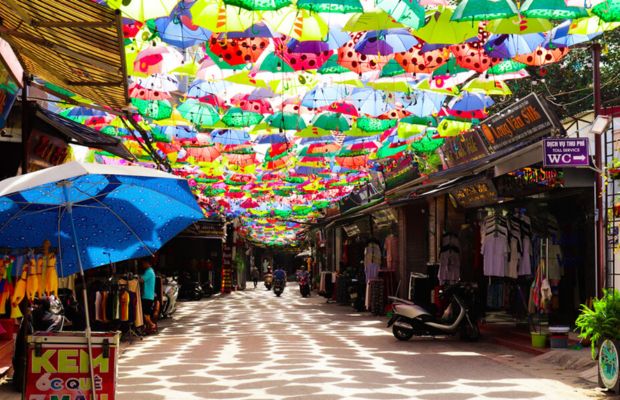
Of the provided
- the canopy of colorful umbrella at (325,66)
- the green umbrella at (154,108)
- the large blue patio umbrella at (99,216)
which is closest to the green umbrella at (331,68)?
the canopy of colorful umbrella at (325,66)

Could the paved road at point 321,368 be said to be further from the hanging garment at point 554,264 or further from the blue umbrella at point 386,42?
the blue umbrella at point 386,42

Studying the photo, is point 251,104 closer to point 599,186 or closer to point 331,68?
point 331,68

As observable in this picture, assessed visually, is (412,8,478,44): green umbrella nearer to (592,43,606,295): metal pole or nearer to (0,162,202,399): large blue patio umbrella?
(0,162,202,399): large blue patio umbrella

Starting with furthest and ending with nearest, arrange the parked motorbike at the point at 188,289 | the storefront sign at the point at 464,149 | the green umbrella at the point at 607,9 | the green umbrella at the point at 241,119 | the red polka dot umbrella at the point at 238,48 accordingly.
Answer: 1. the parked motorbike at the point at 188,289
2. the storefront sign at the point at 464,149
3. the green umbrella at the point at 241,119
4. the red polka dot umbrella at the point at 238,48
5. the green umbrella at the point at 607,9

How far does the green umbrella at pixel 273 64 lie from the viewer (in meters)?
10.3

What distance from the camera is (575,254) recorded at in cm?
1480

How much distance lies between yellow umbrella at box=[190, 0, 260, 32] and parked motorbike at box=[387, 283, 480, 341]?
24.9ft

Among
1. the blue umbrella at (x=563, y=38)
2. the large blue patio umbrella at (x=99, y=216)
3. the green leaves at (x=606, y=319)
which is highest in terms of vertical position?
the blue umbrella at (x=563, y=38)

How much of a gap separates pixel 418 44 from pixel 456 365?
4.36m

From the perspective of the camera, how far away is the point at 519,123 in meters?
14.6

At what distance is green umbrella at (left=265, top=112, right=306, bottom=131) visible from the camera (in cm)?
1381

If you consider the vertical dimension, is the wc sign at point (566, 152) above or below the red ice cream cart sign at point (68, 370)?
above

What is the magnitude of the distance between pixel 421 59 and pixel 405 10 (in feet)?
6.56

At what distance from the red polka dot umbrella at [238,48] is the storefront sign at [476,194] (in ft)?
22.3
